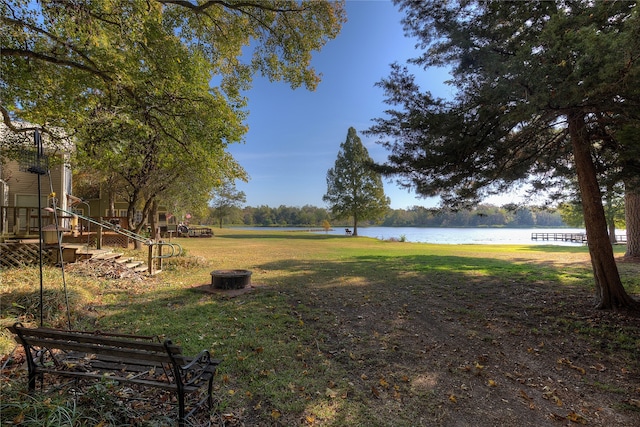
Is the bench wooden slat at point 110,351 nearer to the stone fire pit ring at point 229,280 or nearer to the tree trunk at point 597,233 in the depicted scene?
the stone fire pit ring at point 229,280

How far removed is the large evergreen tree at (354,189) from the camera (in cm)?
3822

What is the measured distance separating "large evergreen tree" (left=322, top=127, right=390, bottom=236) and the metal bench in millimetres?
35989

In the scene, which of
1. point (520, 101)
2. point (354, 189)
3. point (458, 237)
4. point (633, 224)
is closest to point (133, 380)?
point (520, 101)

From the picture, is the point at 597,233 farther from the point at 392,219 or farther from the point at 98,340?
the point at 392,219

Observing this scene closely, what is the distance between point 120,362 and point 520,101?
6519 millimetres

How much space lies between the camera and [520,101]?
4727 mm

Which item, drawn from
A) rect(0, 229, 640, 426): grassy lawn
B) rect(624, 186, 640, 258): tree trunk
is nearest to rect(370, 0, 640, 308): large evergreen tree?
rect(0, 229, 640, 426): grassy lawn

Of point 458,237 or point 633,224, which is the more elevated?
point 633,224

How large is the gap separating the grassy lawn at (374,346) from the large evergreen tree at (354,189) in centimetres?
2944

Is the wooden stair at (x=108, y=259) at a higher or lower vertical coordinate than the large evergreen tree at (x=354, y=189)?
lower

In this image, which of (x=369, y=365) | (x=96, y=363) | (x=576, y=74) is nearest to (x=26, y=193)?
(x=96, y=363)

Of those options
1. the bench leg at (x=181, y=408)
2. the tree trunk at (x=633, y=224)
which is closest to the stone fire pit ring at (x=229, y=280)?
the bench leg at (x=181, y=408)

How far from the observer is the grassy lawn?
9.69 ft

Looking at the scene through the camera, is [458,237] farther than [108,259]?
Yes
